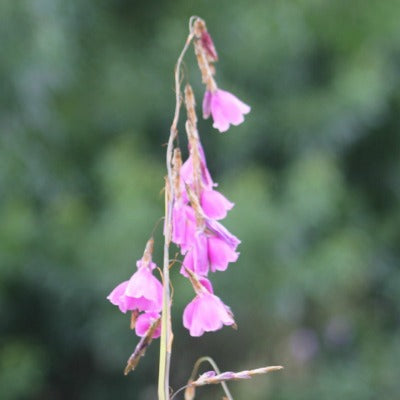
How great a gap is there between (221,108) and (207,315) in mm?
220

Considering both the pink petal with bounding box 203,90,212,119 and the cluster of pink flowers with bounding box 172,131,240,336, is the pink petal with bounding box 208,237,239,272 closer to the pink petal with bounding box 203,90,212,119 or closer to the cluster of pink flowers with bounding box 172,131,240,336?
the cluster of pink flowers with bounding box 172,131,240,336

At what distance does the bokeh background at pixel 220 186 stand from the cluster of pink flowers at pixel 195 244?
2.84 m

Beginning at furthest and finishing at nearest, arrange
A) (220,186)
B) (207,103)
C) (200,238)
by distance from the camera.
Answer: (220,186) → (207,103) → (200,238)

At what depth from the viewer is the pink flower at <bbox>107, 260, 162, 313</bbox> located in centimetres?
77

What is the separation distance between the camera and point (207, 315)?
767mm

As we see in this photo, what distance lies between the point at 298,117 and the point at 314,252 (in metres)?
0.71

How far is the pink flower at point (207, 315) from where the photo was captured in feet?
2.50

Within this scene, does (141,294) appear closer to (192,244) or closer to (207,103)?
(192,244)

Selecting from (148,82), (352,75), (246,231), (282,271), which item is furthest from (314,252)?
(148,82)

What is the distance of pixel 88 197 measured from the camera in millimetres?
4297

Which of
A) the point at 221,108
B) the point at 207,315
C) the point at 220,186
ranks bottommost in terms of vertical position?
the point at 207,315

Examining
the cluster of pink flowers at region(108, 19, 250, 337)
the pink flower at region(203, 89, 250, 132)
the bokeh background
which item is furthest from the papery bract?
the bokeh background

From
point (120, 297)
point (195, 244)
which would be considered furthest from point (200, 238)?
point (120, 297)

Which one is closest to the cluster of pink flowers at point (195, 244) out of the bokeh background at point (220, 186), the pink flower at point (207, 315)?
the pink flower at point (207, 315)
